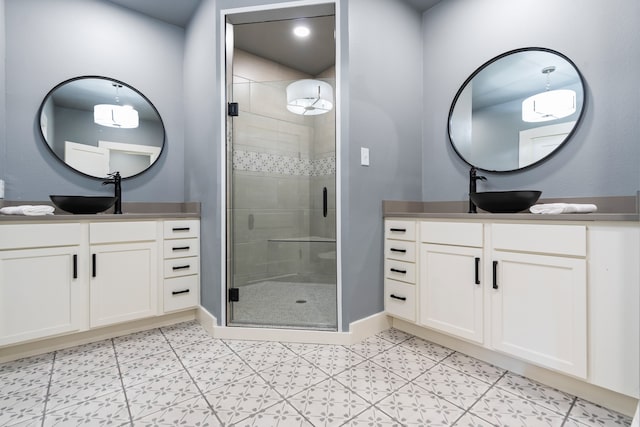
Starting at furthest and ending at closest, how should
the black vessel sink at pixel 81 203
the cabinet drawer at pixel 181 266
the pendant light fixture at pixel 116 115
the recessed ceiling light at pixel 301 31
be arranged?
the recessed ceiling light at pixel 301 31 → the pendant light fixture at pixel 116 115 → the cabinet drawer at pixel 181 266 → the black vessel sink at pixel 81 203

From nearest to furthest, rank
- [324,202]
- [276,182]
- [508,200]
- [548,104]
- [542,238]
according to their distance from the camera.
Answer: [542,238], [508,200], [548,104], [324,202], [276,182]

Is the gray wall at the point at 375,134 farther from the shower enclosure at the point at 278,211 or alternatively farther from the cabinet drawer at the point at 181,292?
the cabinet drawer at the point at 181,292

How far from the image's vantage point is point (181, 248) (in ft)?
7.47

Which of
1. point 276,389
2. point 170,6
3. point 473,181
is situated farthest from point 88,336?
point 473,181

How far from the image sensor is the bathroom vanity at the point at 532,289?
1217mm

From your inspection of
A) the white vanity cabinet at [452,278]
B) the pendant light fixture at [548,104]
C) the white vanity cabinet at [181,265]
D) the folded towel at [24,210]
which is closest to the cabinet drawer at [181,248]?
the white vanity cabinet at [181,265]

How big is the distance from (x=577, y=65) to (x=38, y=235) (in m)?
3.29

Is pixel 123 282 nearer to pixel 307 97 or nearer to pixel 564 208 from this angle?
pixel 307 97

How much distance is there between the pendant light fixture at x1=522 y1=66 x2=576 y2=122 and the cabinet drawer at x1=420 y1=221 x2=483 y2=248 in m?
0.87

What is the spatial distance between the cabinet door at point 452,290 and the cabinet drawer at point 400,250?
76mm

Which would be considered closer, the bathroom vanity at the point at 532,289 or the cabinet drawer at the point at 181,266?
the bathroom vanity at the point at 532,289

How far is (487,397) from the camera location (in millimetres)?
1376

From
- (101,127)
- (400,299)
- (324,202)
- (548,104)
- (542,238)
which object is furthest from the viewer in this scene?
(101,127)

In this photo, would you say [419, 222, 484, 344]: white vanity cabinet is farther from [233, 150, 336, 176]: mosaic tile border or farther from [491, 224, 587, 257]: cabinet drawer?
[233, 150, 336, 176]: mosaic tile border
